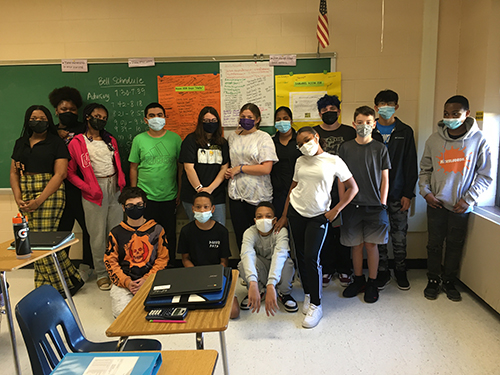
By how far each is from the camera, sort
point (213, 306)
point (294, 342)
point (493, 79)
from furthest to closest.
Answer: point (493, 79), point (294, 342), point (213, 306)

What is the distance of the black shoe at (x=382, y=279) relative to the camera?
9.95ft

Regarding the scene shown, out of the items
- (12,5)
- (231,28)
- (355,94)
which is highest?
(12,5)

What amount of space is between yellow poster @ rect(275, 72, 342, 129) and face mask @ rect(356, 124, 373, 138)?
74 cm

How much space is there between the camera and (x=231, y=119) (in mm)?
3400

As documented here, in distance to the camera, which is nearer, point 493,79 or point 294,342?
point 294,342

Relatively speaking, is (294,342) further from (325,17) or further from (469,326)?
(325,17)

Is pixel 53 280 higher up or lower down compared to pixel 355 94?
lower down

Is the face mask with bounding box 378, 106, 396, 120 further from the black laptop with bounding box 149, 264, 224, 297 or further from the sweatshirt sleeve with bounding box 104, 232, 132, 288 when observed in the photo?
the sweatshirt sleeve with bounding box 104, 232, 132, 288

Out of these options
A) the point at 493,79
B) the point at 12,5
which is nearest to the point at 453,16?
the point at 493,79

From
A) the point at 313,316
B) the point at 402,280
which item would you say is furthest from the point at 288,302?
the point at 402,280

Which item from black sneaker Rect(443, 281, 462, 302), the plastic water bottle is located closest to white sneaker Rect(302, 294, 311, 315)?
black sneaker Rect(443, 281, 462, 302)

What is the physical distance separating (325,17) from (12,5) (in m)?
3.04

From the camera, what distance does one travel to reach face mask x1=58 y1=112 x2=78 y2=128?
3.22 metres

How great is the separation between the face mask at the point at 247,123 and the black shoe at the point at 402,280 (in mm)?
1878
